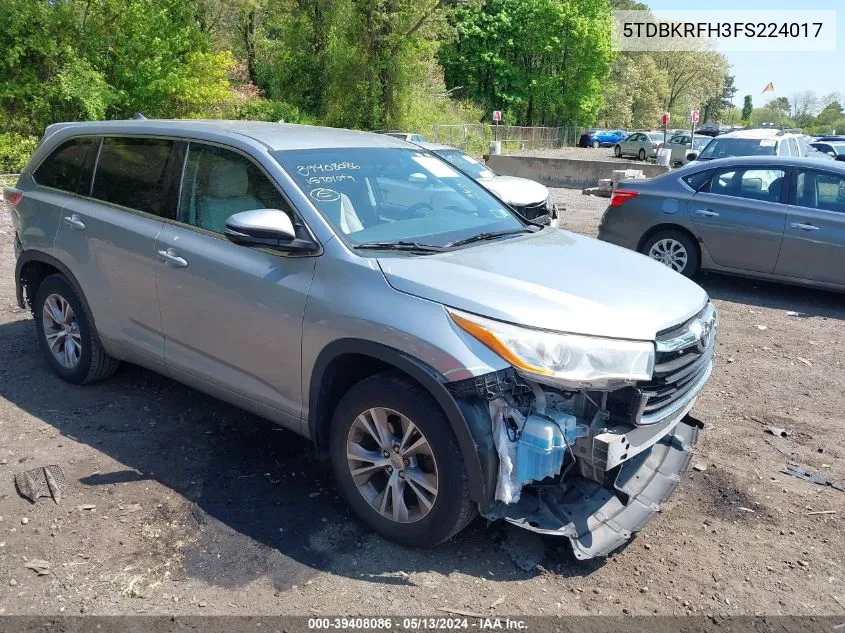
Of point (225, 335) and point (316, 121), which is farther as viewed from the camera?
point (316, 121)

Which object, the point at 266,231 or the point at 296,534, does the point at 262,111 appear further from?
the point at 296,534

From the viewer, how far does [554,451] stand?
118 inches

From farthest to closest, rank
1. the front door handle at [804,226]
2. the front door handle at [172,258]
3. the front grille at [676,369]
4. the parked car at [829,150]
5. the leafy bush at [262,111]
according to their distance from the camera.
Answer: the leafy bush at [262,111]
the parked car at [829,150]
the front door handle at [804,226]
the front door handle at [172,258]
the front grille at [676,369]

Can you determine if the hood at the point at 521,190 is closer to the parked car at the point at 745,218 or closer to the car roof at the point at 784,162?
the parked car at the point at 745,218

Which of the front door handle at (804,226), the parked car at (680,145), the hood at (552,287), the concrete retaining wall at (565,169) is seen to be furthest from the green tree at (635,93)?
the hood at (552,287)

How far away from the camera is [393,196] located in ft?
13.5

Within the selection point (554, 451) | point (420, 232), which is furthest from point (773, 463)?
point (420, 232)

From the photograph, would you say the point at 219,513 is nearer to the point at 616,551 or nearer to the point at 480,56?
the point at 616,551

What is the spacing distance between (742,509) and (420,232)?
7.45 feet

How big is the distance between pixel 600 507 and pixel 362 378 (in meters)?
1.26

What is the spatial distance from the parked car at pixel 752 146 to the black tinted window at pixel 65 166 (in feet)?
40.4

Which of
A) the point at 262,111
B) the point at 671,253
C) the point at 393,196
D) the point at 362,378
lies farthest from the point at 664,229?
the point at 262,111

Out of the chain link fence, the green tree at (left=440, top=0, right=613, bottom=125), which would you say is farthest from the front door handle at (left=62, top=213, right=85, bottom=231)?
the green tree at (left=440, top=0, right=613, bottom=125)

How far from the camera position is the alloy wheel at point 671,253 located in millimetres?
8703
